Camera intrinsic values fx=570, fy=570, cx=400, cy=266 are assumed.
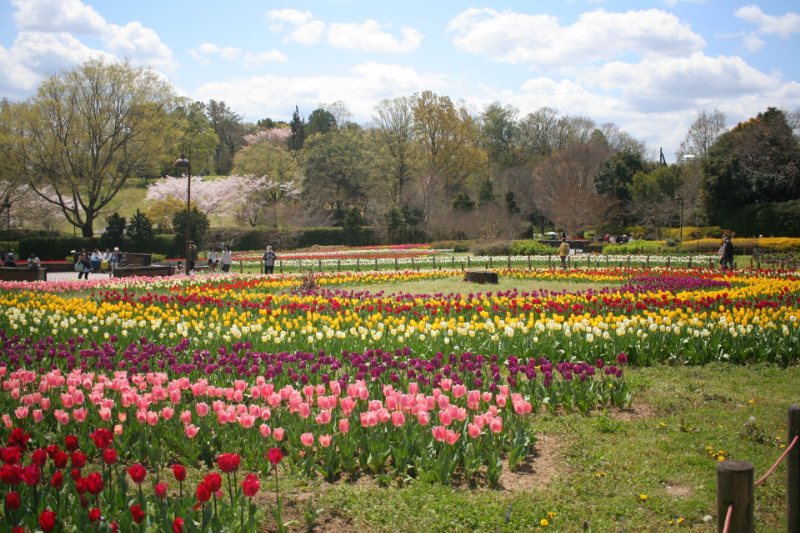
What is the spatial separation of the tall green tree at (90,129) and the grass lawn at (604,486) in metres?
38.4

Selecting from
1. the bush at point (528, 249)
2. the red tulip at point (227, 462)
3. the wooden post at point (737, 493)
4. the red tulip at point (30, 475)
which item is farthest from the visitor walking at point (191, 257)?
the wooden post at point (737, 493)

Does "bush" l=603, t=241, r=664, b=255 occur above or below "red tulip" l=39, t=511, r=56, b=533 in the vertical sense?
above

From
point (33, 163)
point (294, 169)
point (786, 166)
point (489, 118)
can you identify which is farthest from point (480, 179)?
point (33, 163)

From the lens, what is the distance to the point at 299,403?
4086 millimetres

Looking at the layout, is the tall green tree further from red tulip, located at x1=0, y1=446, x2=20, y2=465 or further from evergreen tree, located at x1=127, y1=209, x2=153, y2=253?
red tulip, located at x1=0, y1=446, x2=20, y2=465

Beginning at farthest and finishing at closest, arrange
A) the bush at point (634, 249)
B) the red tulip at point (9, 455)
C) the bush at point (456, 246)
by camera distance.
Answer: the bush at point (456, 246) → the bush at point (634, 249) → the red tulip at point (9, 455)

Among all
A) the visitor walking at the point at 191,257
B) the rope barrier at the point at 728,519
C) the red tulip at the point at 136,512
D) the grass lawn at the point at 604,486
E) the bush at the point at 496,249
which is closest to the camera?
the rope barrier at the point at 728,519

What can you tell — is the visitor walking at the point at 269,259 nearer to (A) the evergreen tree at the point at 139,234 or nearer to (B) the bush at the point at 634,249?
(B) the bush at the point at 634,249

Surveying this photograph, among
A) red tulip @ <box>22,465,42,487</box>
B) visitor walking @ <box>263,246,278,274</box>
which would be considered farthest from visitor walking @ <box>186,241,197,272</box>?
red tulip @ <box>22,465,42,487</box>

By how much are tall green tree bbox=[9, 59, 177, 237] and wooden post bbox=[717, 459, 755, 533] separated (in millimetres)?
40264

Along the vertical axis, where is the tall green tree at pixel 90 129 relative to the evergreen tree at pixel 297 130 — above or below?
below

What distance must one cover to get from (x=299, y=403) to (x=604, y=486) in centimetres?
217

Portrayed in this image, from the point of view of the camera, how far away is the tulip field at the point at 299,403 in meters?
3.18

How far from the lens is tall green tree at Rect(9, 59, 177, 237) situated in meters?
35.0
